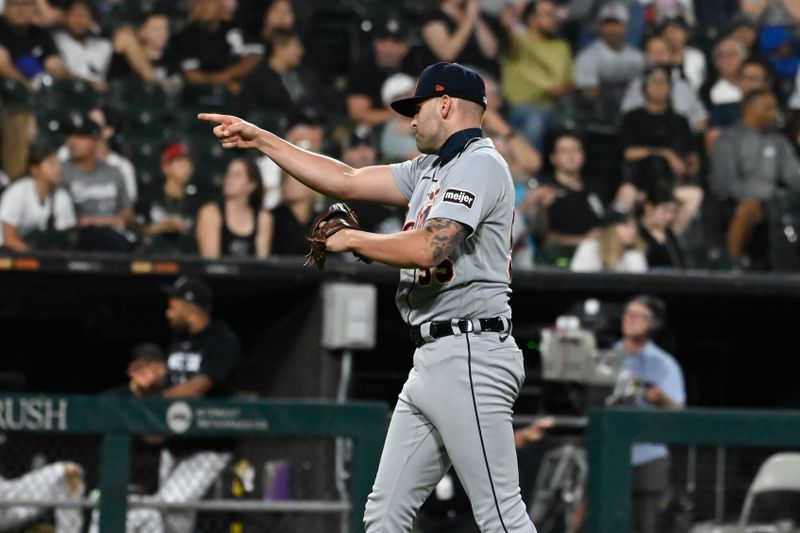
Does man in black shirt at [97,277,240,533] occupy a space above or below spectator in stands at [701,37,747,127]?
below

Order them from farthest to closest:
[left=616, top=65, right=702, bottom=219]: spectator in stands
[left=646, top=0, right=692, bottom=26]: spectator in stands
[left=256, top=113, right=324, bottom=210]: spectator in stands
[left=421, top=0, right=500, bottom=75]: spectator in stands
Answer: [left=646, top=0, right=692, bottom=26]: spectator in stands
[left=421, top=0, right=500, bottom=75]: spectator in stands
[left=616, top=65, right=702, bottom=219]: spectator in stands
[left=256, top=113, right=324, bottom=210]: spectator in stands

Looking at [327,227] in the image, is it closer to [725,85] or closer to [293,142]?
[293,142]

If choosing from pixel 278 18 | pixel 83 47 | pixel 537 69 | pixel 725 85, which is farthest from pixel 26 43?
pixel 725 85

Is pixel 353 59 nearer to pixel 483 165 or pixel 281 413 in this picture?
pixel 281 413

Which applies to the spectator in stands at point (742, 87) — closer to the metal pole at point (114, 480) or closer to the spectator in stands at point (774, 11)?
the spectator in stands at point (774, 11)

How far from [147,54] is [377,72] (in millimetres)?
1468

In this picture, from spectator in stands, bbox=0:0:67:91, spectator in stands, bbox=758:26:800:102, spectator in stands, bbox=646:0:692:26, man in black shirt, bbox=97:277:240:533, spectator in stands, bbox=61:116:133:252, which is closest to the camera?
man in black shirt, bbox=97:277:240:533

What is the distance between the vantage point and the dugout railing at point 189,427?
5.38m

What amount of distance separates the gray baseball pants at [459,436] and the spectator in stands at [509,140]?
486 cm

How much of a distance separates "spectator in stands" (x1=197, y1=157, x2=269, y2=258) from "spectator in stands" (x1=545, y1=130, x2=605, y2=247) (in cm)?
167

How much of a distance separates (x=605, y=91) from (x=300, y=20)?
2.15 meters

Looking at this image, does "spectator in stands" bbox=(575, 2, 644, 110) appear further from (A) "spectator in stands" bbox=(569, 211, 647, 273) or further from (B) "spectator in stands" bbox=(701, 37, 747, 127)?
(A) "spectator in stands" bbox=(569, 211, 647, 273)

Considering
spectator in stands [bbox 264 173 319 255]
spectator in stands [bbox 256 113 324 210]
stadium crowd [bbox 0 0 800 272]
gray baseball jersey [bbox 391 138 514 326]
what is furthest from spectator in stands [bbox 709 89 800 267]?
gray baseball jersey [bbox 391 138 514 326]

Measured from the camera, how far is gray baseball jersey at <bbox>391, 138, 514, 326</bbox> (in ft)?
12.4
